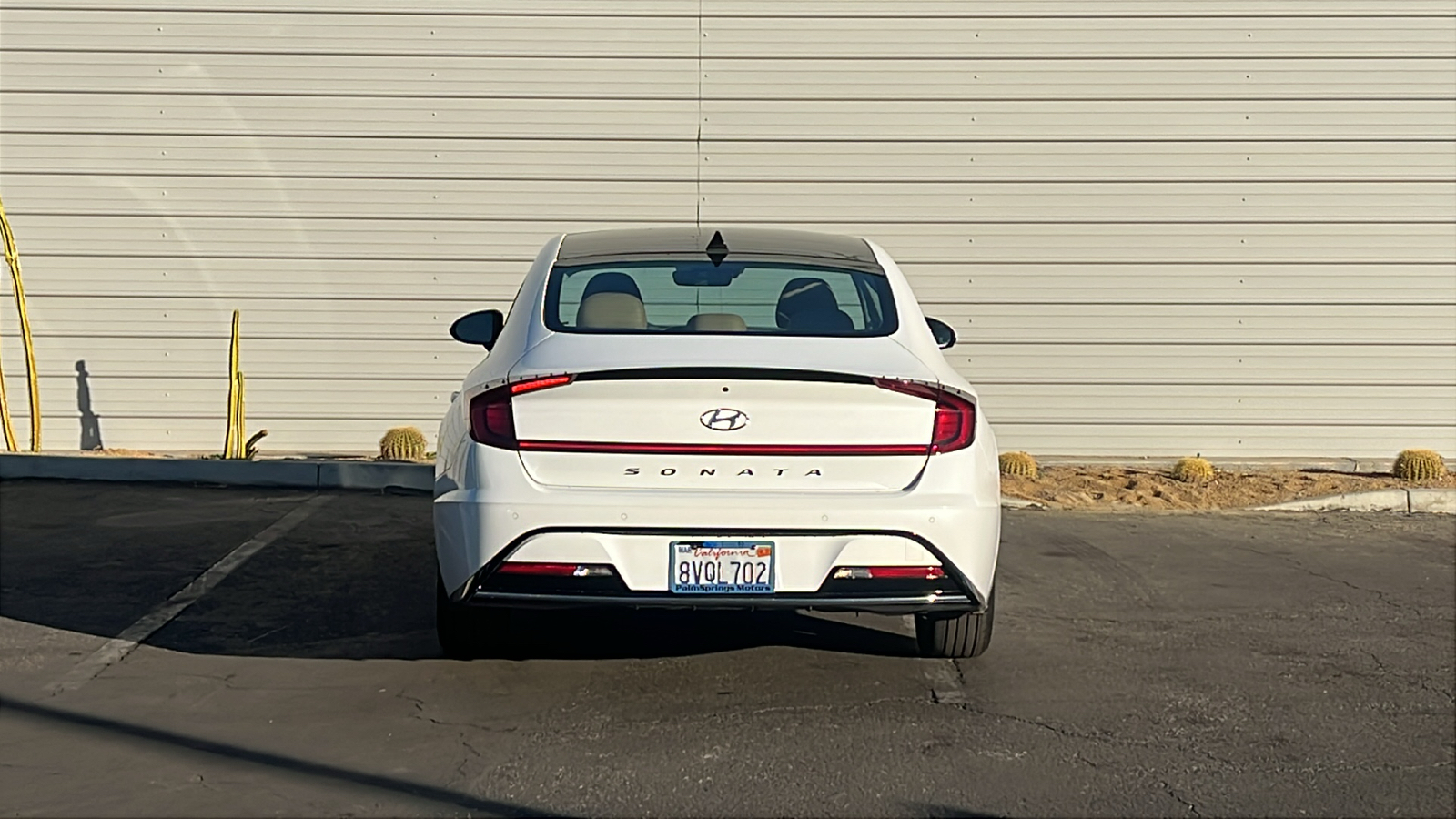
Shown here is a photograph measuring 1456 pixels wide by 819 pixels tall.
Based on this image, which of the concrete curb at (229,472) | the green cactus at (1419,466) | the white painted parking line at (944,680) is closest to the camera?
the white painted parking line at (944,680)

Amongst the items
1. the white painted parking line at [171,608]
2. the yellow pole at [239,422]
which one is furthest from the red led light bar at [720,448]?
the yellow pole at [239,422]

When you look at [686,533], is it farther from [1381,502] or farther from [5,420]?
[5,420]

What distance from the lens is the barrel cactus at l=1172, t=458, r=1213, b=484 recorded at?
444 inches

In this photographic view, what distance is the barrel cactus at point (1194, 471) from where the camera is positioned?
11.3 meters

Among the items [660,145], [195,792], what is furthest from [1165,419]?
[195,792]

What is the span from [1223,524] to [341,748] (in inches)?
245

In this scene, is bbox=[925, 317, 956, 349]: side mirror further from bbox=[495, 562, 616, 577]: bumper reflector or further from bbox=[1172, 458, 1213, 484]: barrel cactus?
bbox=[1172, 458, 1213, 484]: barrel cactus

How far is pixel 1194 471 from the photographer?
1134 cm

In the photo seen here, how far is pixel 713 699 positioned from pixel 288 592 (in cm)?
251

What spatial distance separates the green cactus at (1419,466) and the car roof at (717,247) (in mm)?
6114

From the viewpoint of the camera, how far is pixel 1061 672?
5805 millimetres

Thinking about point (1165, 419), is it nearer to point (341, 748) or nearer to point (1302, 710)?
point (1302, 710)

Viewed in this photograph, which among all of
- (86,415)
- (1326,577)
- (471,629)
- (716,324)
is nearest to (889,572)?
(716,324)

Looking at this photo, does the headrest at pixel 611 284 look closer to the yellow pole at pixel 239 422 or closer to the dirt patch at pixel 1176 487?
the dirt patch at pixel 1176 487
